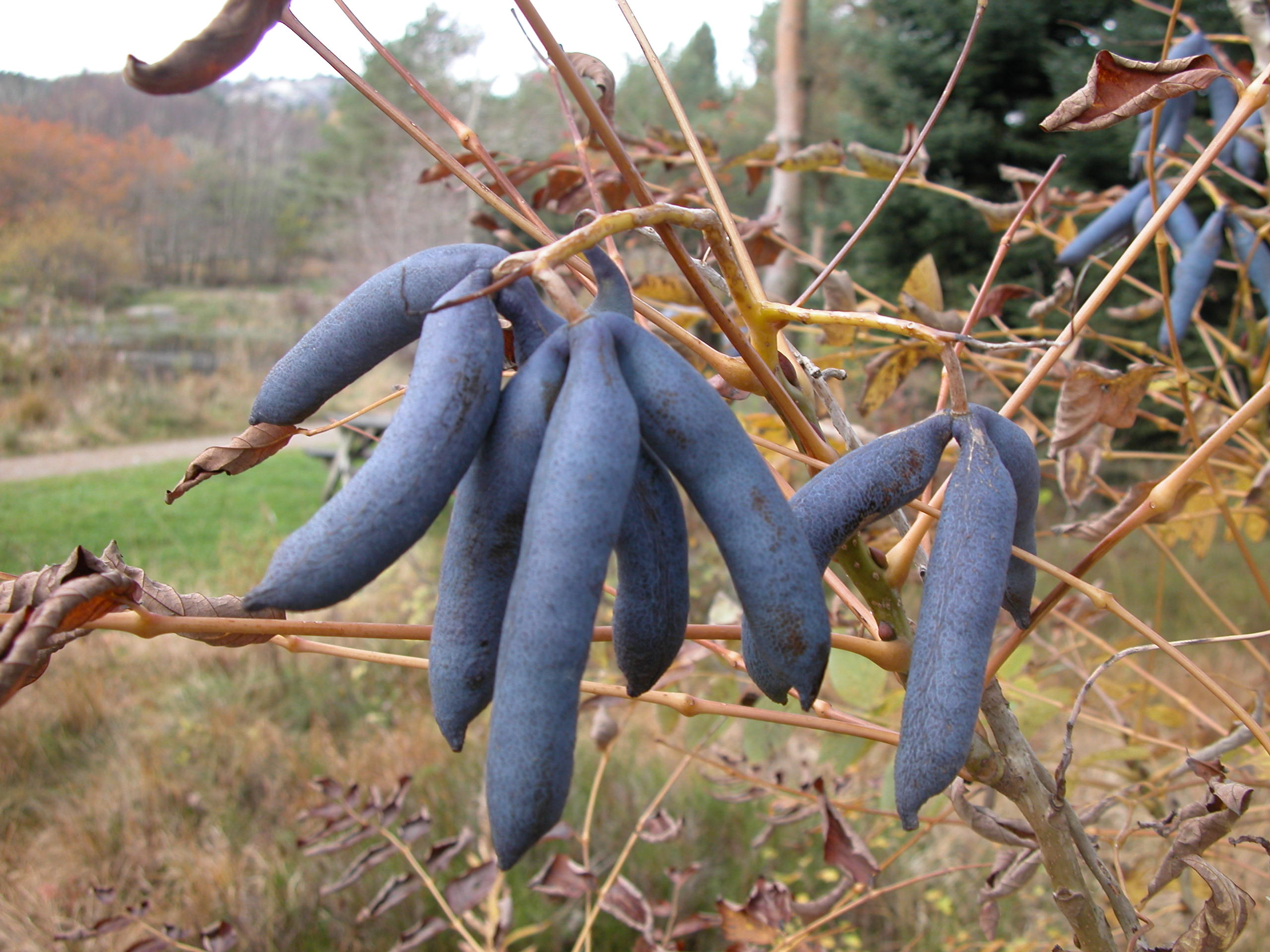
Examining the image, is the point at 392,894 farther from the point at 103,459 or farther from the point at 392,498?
the point at 103,459

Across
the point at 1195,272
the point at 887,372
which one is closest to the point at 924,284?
the point at 887,372

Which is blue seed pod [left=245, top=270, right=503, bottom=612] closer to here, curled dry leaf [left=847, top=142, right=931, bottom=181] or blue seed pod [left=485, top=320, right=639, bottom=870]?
blue seed pod [left=485, top=320, right=639, bottom=870]

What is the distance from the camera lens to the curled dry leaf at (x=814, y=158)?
0.99 m

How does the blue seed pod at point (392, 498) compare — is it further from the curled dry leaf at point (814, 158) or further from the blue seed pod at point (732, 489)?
the curled dry leaf at point (814, 158)

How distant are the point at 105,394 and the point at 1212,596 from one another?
23.9ft

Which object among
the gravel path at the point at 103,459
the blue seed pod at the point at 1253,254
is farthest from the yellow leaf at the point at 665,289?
the gravel path at the point at 103,459

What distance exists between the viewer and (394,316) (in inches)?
12.0

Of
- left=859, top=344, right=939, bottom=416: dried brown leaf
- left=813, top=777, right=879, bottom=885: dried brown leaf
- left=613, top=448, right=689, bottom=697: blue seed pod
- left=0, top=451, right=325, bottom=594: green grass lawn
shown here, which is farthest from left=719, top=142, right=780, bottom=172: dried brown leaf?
left=0, top=451, right=325, bottom=594: green grass lawn

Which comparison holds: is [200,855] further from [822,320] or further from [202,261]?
[202,261]

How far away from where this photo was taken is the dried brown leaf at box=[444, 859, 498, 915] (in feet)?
3.09

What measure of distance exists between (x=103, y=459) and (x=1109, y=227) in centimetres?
653

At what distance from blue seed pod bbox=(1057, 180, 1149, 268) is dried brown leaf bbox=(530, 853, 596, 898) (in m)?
0.83

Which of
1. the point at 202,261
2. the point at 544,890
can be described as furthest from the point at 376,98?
the point at 202,261

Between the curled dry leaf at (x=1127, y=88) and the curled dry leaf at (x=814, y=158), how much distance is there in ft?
1.84
